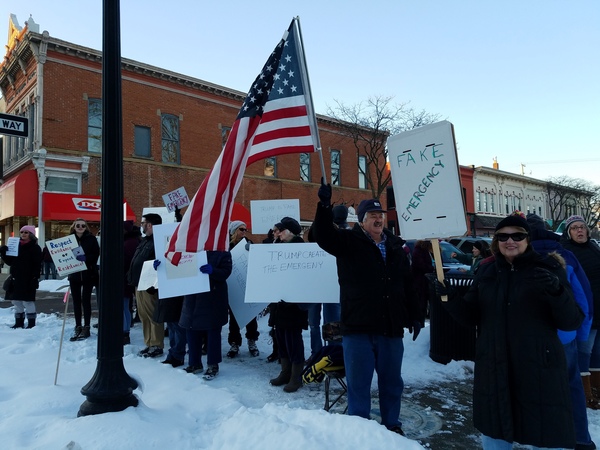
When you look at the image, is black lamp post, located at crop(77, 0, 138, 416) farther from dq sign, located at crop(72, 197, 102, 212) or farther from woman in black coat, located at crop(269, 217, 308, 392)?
dq sign, located at crop(72, 197, 102, 212)

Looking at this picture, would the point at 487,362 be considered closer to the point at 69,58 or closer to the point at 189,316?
the point at 189,316

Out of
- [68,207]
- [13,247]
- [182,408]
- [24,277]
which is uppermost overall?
[68,207]

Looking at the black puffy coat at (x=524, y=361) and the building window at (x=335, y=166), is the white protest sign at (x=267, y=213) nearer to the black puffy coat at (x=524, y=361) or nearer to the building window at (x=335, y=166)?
the black puffy coat at (x=524, y=361)

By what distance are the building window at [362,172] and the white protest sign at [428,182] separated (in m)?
29.9

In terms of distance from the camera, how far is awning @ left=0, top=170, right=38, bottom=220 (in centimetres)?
1934

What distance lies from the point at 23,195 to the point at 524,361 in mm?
21373

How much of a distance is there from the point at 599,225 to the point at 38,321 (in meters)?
67.3

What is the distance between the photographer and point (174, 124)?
80.8 feet

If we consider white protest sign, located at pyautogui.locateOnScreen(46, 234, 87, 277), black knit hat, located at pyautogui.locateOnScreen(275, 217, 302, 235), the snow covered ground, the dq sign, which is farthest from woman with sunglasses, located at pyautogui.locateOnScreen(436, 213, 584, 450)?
the dq sign

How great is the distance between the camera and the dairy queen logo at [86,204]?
20.2m

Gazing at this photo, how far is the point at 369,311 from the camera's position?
142 inches

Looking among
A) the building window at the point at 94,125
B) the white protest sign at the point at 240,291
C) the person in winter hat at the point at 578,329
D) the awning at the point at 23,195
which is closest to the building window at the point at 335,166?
the building window at the point at 94,125

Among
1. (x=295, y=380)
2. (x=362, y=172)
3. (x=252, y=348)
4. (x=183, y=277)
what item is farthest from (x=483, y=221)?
(x=183, y=277)

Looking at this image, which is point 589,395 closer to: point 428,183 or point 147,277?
point 428,183
